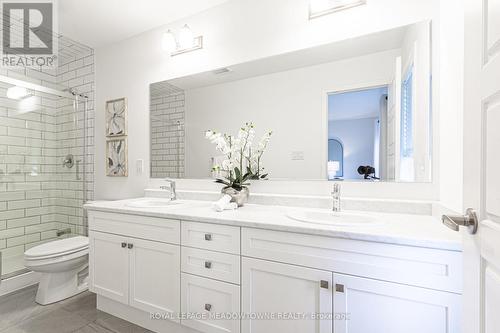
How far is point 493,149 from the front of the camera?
1.76ft

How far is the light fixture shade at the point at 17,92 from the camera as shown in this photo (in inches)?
87.6

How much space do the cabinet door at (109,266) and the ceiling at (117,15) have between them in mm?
1753

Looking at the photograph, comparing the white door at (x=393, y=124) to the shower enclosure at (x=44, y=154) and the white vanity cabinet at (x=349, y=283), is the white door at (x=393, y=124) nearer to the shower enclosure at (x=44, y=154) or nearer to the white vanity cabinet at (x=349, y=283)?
the white vanity cabinet at (x=349, y=283)

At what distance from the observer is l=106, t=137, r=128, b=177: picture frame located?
236cm

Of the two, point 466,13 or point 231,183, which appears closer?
point 466,13

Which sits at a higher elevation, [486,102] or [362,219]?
[486,102]

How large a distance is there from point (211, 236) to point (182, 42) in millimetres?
1588

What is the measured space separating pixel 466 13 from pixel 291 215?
3.21ft

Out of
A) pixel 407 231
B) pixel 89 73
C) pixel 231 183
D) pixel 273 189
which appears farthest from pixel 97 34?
pixel 407 231

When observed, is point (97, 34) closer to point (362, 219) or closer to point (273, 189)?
point (273, 189)

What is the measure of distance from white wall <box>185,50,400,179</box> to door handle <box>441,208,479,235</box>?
927 millimetres

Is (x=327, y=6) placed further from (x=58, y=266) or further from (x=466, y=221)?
(x=58, y=266)

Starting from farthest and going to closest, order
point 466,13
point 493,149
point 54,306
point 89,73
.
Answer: point 89,73
point 54,306
point 466,13
point 493,149

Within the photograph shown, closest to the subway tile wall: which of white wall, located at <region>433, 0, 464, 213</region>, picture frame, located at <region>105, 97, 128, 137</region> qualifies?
picture frame, located at <region>105, 97, 128, 137</region>
